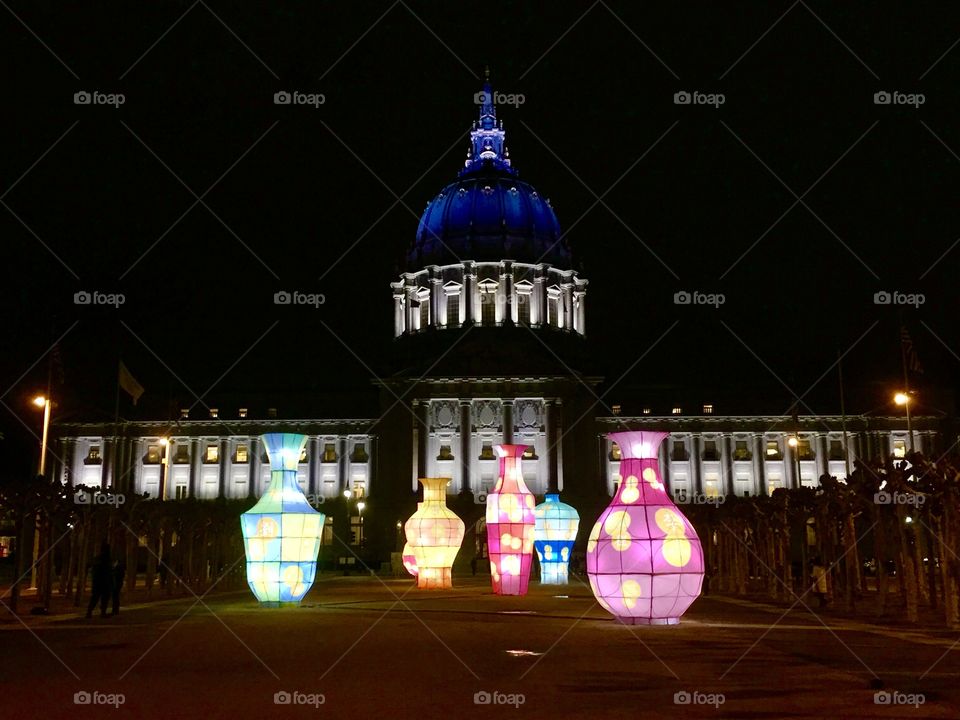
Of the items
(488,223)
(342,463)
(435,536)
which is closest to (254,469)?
(342,463)

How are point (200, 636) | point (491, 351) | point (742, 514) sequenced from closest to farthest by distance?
point (200, 636) → point (742, 514) → point (491, 351)

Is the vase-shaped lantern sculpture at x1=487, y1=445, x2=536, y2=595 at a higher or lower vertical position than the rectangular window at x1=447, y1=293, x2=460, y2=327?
lower

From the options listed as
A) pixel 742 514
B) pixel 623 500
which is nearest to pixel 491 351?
pixel 742 514

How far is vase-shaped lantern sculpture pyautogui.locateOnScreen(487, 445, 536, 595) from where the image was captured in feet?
123

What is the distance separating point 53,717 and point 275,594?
60.4 feet

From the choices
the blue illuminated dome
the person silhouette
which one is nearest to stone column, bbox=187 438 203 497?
the blue illuminated dome

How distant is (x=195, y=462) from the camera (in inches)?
3706

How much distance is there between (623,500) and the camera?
74.7ft

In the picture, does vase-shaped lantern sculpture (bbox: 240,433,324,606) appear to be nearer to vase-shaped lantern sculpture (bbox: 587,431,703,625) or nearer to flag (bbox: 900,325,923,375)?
vase-shaped lantern sculpture (bbox: 587,431,703,625)

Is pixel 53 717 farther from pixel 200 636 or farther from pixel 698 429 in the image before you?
pixel 698 429
